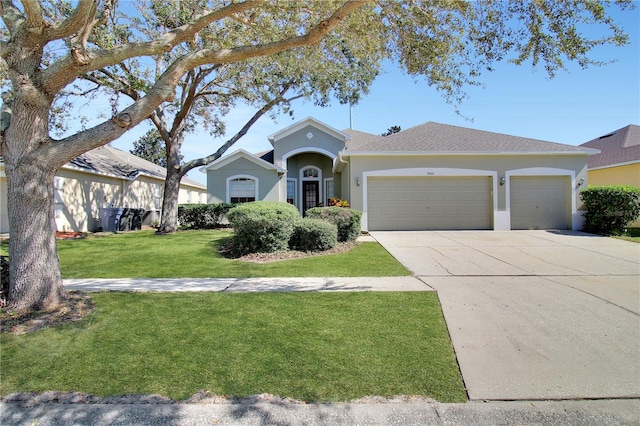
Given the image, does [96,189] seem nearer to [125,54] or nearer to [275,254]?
[275,254]

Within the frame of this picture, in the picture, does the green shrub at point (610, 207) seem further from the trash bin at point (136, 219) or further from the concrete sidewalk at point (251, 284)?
the trash bin at point (136, 219)

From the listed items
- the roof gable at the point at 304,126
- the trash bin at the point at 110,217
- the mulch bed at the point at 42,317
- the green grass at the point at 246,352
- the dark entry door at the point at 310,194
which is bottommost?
the green grass at the point at 246,352

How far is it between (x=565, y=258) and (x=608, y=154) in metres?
14.2

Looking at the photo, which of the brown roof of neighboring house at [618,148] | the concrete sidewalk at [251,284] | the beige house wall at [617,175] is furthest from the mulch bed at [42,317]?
the beige house wall at [617,175]

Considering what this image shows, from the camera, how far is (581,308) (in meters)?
5.07

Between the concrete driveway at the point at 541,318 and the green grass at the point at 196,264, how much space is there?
3.20ft

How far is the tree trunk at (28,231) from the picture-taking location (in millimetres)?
4598

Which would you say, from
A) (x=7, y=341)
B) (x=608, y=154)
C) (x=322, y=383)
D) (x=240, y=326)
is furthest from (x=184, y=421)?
(x=608, y=154)

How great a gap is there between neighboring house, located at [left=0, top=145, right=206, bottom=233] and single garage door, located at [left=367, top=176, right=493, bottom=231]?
36.5 feet

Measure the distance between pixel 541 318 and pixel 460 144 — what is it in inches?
473

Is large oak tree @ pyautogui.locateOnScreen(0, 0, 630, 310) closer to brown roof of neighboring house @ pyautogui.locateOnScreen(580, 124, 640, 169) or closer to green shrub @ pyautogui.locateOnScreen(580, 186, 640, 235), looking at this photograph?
green shrub @ pyautogui.locateOnScreen(580, 186, 640, 235)

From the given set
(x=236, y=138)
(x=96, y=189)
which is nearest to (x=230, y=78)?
(x=236, y=138)

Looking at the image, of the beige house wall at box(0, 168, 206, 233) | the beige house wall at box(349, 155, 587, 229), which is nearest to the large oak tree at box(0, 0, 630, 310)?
the beige house wall at box(349, 155, 587, 229)

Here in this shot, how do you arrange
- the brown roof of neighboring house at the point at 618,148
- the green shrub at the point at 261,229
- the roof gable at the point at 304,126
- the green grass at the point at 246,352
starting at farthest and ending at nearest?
the roof gable at the point at 304,126 < the brown roof of neighboring house at the point at 618,148 < the green shrub at the point at 261,229 < the green grass at the point at 246,352
